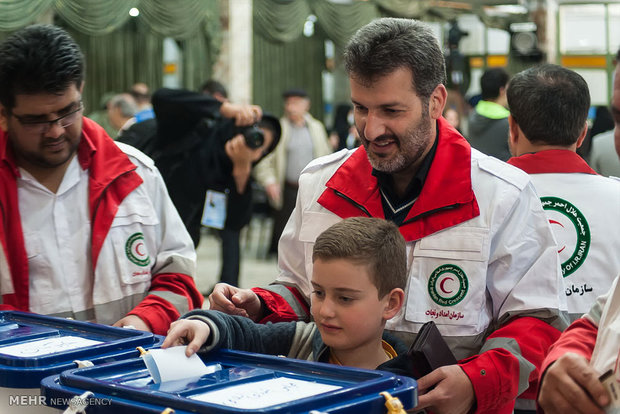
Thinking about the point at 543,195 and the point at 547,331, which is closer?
the point at 547,331

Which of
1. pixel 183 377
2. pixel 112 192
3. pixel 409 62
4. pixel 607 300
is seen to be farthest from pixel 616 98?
pixel 112 192

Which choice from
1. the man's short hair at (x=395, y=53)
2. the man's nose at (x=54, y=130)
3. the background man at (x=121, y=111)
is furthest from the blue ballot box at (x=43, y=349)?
the background man at (x=121, y=111)

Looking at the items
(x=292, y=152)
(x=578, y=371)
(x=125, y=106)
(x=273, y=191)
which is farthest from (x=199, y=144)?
(x=292, y=152)

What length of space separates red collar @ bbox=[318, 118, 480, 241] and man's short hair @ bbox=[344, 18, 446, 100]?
0.18 metres

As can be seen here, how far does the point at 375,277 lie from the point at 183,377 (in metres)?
0.60

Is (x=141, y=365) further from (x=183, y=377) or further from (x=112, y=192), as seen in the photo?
(x=112, y=192)

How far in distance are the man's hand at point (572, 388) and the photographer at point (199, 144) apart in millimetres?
3026

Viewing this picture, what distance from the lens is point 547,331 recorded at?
7.72ft

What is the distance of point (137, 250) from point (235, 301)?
0.76 m

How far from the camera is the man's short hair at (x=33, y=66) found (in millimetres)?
2799

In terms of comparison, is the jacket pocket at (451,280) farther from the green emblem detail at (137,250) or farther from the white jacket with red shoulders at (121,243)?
the green emblem detail at (137,250)

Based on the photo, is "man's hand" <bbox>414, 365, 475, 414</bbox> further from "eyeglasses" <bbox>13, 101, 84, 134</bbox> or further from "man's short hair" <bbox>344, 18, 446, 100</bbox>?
"eyeglasses" <bbox>13, 101, 84, 134</bbox>

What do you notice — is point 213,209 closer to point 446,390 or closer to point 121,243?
point 121,243

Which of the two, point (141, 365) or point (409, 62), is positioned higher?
point (409, 62)
